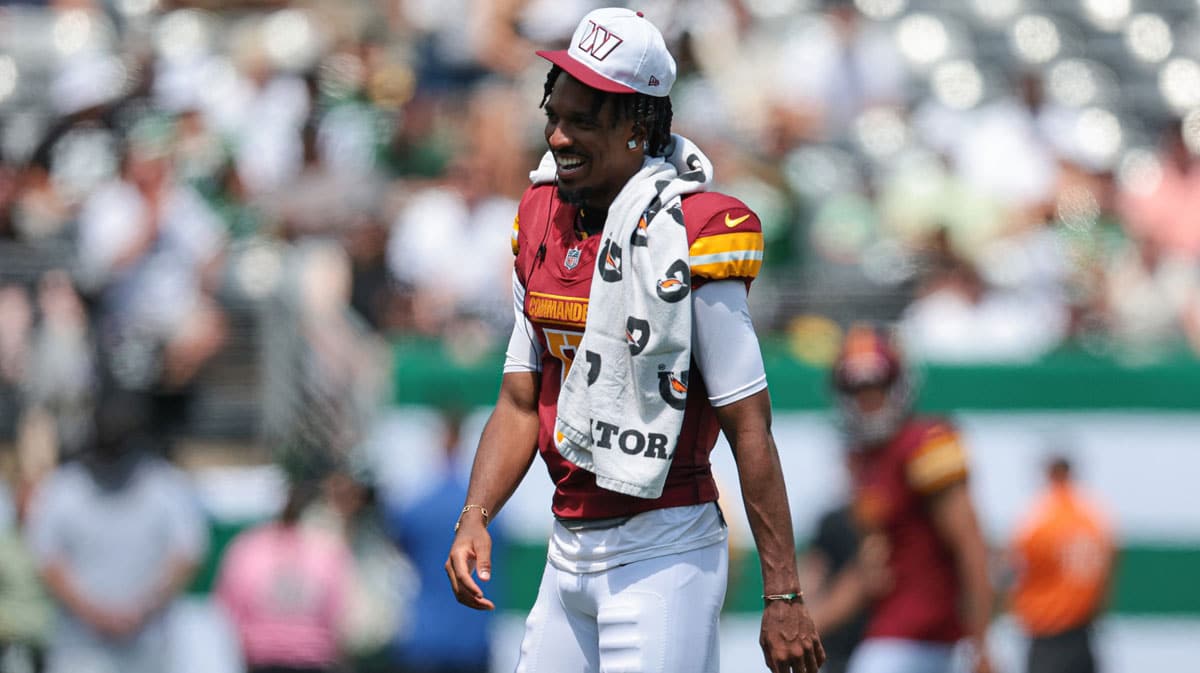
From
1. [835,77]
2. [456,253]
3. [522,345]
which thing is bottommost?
[456,253]

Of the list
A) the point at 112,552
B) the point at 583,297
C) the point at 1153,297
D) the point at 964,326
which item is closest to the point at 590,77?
the point at 583,297

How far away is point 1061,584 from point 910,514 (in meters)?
3.31

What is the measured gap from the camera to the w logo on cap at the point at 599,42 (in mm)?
4227

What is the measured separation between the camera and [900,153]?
1391 centimetres

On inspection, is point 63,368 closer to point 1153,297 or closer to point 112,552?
point 112,552

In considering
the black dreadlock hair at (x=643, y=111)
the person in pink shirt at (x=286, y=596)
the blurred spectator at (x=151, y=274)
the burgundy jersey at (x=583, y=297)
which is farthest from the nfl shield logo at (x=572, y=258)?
the blurred spectator at (x=151, y=274)

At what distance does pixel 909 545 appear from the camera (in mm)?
7184

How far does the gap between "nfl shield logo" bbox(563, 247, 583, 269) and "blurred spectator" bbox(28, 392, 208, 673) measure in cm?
514

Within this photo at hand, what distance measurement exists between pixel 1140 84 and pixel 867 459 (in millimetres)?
A: 10137

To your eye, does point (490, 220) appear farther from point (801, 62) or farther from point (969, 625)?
point (969, 625)

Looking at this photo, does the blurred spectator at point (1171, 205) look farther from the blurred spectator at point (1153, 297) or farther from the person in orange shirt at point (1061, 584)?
A: the person in orange shirt at point (1061, 584)

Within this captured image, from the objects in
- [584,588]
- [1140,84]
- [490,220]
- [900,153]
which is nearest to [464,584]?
[584,588]

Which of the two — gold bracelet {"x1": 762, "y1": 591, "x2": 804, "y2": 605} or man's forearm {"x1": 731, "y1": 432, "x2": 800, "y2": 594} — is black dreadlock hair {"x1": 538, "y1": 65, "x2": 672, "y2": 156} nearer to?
man's forearm {"x1": 731, "y1": 432, "x2": 800, "y2": 594}

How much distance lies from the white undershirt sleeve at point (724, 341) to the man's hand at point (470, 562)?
65 centimetres
